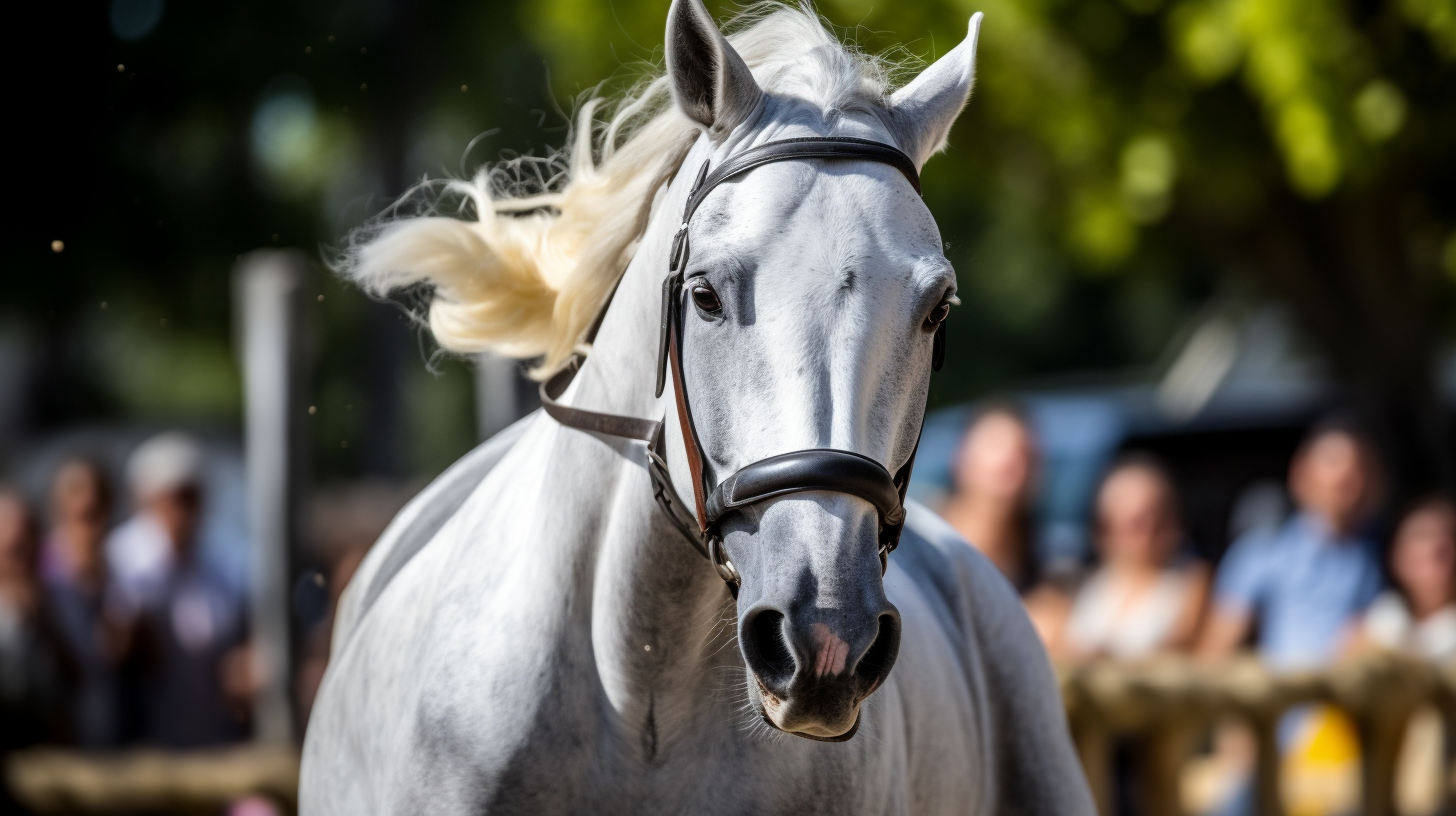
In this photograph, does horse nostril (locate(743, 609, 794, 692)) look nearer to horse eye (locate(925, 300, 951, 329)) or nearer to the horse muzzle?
the horse muzzle

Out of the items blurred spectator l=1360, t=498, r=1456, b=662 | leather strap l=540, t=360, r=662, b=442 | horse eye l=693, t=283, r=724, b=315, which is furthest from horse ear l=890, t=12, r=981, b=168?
blurred spectator l=1360, t=498, r=1456, b=662

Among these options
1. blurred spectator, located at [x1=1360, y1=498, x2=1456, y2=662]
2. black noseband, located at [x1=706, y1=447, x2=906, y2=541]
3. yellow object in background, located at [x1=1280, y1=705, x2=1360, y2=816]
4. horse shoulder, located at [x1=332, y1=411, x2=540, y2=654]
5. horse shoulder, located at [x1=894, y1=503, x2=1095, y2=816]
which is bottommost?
yellow object in background, located at [x1=1280, y1=705, x2=1360, y2=816]

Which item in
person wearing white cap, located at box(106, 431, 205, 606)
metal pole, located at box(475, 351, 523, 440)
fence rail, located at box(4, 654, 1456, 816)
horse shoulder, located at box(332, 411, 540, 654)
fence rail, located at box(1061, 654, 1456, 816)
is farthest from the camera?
metal pole, located at box(475, 351, 523, 440)

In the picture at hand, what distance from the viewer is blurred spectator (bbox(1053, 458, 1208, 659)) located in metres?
5.63

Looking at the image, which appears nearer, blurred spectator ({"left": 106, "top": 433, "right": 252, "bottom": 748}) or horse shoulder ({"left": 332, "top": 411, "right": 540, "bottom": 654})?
horse shoulder ({"left": 332, "top": 411, "right": 540, "bottom": 654})

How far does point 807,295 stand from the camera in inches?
77.1

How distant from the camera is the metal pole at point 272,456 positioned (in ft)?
18.2

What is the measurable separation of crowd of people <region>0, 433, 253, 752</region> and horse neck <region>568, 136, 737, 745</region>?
389cm

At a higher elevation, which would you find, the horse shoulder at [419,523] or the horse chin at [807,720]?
the horse chin at [807,720]

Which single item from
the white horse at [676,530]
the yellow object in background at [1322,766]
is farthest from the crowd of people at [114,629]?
the yellow object in background at [1322,766]

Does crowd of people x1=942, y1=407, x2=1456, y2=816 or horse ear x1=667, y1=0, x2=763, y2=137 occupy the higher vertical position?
horse ear x1=667, y1=0, x2=763, y2=137

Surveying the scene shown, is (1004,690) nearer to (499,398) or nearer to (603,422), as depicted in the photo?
(603,422)

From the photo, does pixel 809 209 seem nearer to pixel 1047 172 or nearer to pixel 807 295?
pixel 807 295

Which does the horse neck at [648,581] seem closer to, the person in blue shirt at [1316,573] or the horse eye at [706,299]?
the horse eye at [706,299]
